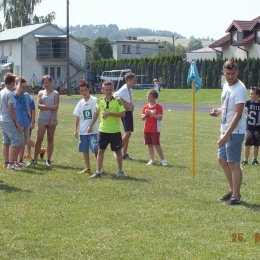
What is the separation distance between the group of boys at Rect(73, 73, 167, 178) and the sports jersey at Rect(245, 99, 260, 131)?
72.8 inches

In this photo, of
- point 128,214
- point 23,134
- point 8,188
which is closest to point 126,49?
point 23,134

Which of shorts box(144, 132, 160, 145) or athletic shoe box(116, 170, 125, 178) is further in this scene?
shorts box(144, 132, 160, 145)

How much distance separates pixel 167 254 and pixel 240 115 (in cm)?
281

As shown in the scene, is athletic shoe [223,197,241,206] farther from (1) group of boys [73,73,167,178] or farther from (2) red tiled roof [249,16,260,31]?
(2) red tiled roof [249,16,260,31]

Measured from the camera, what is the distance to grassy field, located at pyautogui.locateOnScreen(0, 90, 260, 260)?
6684 millimetres

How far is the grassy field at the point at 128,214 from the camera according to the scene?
6684mm

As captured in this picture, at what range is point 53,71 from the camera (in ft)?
248

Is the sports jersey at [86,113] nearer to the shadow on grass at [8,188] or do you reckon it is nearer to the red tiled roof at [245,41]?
the shadow on grass at [8,188]

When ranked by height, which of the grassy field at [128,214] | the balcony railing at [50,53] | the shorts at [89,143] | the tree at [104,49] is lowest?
the grassy field at [128,214]

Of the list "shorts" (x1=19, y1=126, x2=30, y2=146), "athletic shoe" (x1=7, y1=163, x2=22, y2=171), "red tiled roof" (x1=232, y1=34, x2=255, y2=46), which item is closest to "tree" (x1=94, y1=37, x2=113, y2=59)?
"red tiled roof" (x1=232, y1=34, x2=255, y2=46)

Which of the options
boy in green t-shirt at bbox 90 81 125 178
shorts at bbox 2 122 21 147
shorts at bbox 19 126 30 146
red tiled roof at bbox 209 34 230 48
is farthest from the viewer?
red tiled roof at bbox 209 34 230 48

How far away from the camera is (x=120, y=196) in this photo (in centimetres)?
966

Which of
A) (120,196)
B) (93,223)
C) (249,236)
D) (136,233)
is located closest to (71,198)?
(120,196)

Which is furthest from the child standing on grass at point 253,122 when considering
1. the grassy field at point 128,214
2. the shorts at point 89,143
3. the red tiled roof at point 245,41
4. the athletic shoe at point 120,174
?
the red tiled roof at point 245,41
